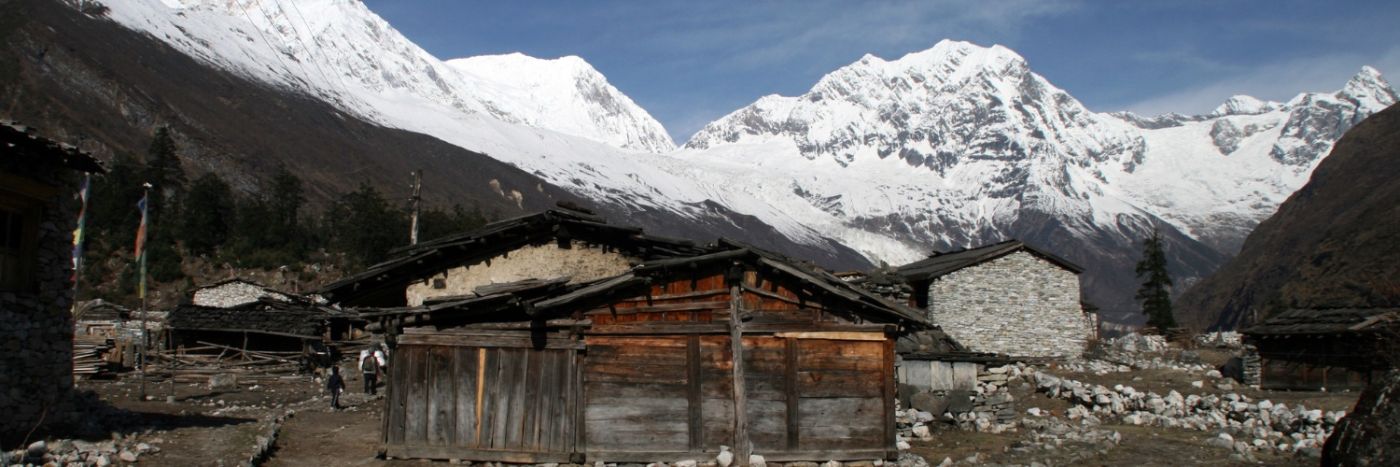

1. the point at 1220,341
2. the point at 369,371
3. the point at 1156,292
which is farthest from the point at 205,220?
the point at 1220,341

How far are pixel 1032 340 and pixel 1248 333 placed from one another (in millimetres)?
12280

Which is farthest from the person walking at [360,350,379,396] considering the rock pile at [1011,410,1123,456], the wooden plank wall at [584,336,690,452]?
the rock pile at [1011,410,1123,456]

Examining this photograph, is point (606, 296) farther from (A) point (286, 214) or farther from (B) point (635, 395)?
(A) point (286, 214)

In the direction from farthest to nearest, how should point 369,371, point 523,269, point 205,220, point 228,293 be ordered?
point 205,220 < point 228,293 < point 369,371 < point 523,269

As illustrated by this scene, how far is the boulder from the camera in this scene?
31.0ft

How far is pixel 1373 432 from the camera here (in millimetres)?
9625

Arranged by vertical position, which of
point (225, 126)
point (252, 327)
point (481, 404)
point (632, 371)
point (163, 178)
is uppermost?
point (225, 126)

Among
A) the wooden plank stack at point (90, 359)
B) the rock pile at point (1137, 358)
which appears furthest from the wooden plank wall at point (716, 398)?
the wooden plank stack at point (90, 359)

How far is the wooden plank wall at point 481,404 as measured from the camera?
Answer: 16.0m

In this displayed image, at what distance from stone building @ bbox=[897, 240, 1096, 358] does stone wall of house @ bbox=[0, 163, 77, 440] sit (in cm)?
3111

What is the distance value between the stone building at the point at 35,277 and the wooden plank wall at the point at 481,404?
17.3 ft

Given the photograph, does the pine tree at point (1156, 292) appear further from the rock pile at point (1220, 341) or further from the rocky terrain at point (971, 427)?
the rocky terrain at point (971, 427)

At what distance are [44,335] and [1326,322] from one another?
1246 inches

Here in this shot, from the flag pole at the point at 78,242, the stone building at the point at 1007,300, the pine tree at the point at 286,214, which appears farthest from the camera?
the pine tree at the point at 286,214
